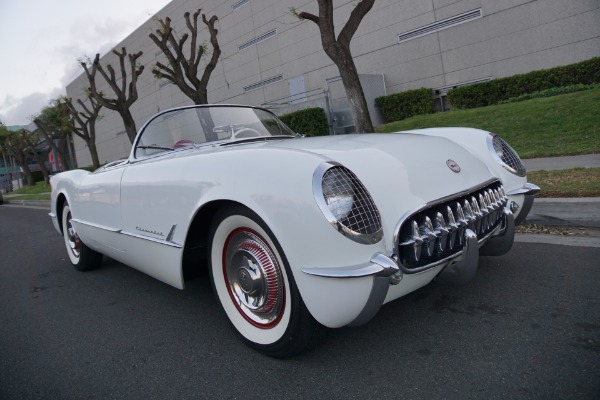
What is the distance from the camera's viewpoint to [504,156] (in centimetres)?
294

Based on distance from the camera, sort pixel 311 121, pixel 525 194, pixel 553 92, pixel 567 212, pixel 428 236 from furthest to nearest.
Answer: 1. pixel 311 121
2. pixel 553 92
3. pixel 567 212
4. pixel 525 194
5. pixel 428 236

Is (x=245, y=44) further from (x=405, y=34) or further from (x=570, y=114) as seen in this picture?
(x=570, y=114)

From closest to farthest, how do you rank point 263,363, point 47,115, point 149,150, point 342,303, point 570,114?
point 342,303 → point 263,363 → point 149,150 → point 570,114 → point 47,115

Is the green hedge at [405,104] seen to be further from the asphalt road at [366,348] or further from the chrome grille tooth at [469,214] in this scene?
the chrome grille tooth at [469,214]

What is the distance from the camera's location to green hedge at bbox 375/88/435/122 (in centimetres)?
1574

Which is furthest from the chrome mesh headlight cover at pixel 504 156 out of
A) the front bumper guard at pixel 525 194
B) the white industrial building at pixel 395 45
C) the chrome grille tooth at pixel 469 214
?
the white industrial building at pixel 395 45

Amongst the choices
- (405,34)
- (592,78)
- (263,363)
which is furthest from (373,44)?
(263,363)

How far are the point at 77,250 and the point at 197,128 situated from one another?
2.29 meters

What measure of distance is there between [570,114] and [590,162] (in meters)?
3.70

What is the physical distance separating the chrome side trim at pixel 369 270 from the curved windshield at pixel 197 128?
1.75 metres

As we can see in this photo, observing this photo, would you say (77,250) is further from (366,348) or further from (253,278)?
(366,348)

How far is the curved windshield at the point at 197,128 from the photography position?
3.32 m

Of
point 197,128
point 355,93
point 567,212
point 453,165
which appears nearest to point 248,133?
point 197,128

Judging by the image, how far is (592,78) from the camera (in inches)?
473
